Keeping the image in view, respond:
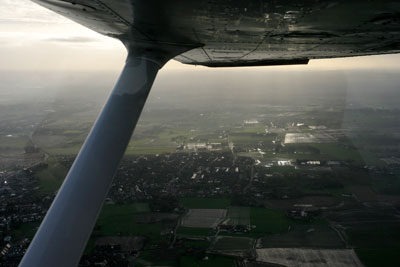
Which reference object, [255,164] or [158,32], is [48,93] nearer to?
[255,164]

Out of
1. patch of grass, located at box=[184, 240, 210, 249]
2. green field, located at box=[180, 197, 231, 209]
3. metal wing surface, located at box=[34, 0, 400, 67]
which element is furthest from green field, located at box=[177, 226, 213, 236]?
metal wing surface, located at box=[34, 0, 400, 67]

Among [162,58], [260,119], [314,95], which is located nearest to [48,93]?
[260,119]

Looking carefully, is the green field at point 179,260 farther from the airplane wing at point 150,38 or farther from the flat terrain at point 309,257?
the airplane wing at point 150,38

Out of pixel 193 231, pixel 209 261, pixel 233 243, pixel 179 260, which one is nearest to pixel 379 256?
pixel 233 243

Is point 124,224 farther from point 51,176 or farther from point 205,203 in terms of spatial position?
point 51,176

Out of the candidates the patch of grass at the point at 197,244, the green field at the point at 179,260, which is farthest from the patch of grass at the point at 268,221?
the green field at the point at 179,260

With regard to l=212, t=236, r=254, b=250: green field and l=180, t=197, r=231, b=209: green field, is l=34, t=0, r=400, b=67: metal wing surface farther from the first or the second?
l=180, t=197, r=231, b=209: green field

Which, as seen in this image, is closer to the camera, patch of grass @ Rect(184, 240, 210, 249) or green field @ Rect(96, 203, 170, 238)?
patch of grass @ Rect(184, 240, 210, 249)
